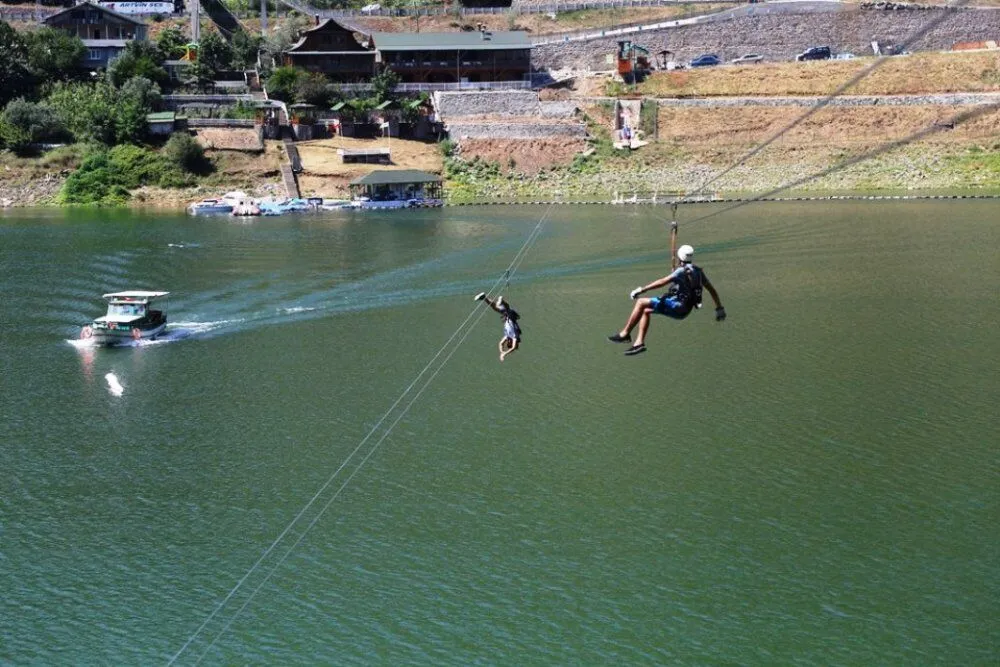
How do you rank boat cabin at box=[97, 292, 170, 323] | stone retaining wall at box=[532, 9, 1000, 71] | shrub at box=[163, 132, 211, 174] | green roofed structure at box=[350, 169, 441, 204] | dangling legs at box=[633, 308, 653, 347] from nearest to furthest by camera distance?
dangling legs at box=[633, 308, 653, 347], boat cabin at box=[97, 292, 170, 323], green roofed structure at box=[350, 169, 441, 204], shrub at box=[163, 132, 211, 174], stone retaining wall at box=[532, 9, 1000, 71]

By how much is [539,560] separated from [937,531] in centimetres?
974

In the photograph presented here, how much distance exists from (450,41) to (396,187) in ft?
80.4

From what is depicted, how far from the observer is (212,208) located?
3216 inches

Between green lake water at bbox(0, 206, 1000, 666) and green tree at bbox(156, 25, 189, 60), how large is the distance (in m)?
53.6

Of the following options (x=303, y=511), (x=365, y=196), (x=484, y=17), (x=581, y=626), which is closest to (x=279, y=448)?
(x=303, y=511)

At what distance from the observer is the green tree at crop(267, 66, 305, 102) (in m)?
96.0

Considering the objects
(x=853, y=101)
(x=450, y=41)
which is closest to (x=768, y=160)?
(x=853, y=101)

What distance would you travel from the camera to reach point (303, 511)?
29.8 meters

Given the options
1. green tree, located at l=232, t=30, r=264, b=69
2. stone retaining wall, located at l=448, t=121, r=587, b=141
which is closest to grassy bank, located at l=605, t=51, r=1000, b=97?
stone retaining wall, located at l=448, t=121, r=587, b=141

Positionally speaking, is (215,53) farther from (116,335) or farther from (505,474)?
(505,474)

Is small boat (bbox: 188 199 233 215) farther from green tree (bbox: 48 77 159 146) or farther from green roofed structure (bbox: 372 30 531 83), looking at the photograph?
green roofed structure (bbox: 372 30 531 83)

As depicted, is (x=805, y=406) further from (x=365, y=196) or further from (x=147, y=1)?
(x=147, y=1)

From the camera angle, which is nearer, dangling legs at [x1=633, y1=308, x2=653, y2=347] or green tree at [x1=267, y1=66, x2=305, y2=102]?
dangling legs at [x1=633, y1=308, x2=653, y2=347]

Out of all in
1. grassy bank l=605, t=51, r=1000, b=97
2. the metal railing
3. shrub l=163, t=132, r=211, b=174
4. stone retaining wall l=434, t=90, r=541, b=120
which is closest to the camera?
shrub l=163, t=132, r=211, b=174
